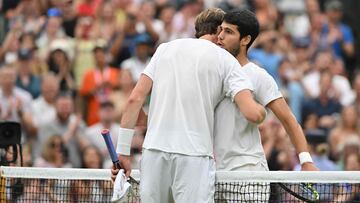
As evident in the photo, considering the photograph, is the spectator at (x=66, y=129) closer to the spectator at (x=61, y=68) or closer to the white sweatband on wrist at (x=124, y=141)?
the spectator at (x=61, y=68)

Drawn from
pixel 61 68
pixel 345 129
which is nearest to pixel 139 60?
pixel 61 68

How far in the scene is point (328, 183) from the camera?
362 inches

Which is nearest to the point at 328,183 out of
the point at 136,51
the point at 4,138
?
the point at 4,138

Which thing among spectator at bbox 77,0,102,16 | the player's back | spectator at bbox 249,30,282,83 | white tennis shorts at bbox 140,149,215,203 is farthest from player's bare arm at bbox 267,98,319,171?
spectator at bbox 77,0,102,16

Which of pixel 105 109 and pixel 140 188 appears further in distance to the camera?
pixel 105 109

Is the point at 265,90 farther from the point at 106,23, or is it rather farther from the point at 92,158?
the point at 106,23

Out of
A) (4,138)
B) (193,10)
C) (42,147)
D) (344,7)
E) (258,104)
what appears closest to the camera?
(258,104)

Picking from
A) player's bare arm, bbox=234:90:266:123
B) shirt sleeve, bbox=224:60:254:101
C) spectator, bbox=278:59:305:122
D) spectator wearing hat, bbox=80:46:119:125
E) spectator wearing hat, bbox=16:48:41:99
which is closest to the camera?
player's bare arm, bbox=234:90:266:123

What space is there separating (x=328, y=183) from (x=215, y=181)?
3.49 feet

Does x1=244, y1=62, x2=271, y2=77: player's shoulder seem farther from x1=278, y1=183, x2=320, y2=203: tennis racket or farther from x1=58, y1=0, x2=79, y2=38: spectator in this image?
x1=58, y1=0, x2=79, y2=38: spectator

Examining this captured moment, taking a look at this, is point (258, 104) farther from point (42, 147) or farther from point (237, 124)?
point (42, 147)

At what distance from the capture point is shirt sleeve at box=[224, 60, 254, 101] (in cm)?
845

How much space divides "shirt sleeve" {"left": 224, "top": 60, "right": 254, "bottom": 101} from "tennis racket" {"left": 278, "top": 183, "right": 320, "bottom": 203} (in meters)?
0.99

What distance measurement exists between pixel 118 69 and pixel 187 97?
9.40 meters
